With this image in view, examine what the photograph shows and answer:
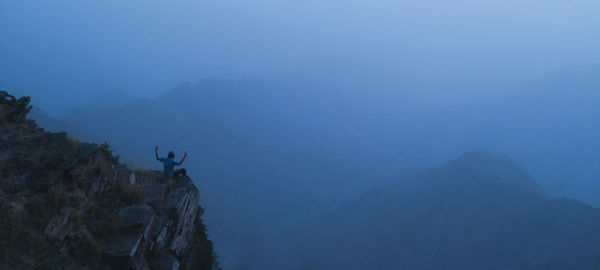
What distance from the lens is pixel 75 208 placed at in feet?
27.2

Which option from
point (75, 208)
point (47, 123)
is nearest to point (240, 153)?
point (47, 123)

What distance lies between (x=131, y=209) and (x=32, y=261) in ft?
10.4

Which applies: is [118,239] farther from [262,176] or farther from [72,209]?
[262,176]

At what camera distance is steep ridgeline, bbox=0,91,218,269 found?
7.02m

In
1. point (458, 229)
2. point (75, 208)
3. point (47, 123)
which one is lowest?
point (75, 208)

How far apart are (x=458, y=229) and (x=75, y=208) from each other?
64.1m

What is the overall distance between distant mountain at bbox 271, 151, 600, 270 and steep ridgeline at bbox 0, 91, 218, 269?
5407cm

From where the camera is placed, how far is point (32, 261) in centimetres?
652

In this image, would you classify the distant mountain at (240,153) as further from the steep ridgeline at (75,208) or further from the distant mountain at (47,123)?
the steep ridgeline at (75,208)

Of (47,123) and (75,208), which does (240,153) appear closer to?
(47,123)

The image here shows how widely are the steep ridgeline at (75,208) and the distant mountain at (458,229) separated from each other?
177ft

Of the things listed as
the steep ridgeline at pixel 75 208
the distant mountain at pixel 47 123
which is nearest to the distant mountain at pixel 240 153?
the distant mountain at pixel 47 123

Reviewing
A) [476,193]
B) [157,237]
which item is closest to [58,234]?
[157,237]

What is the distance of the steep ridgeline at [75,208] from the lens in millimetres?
7020
